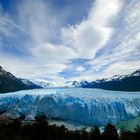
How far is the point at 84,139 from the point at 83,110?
31.0ft

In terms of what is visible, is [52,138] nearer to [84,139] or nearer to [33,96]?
[84,139]

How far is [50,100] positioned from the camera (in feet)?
86.7

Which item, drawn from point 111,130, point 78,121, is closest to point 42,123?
point 111,130

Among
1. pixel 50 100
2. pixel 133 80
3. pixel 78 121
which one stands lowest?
pixel 78 121

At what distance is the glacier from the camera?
2441 centimetres

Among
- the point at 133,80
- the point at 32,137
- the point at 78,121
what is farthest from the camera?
the point at 133,80

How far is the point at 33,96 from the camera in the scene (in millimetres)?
27984

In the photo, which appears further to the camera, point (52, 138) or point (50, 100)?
point (50, 100)

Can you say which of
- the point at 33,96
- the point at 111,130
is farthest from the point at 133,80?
the point at 111,130

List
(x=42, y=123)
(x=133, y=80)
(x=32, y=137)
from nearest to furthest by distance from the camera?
(x=32, y=137)
(x=42, y=123)
(x=133, y=80)

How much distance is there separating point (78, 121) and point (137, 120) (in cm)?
511

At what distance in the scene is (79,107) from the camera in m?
25.0

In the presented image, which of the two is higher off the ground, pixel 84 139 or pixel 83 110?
pixel 83 110

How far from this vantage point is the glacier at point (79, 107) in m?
24.4
